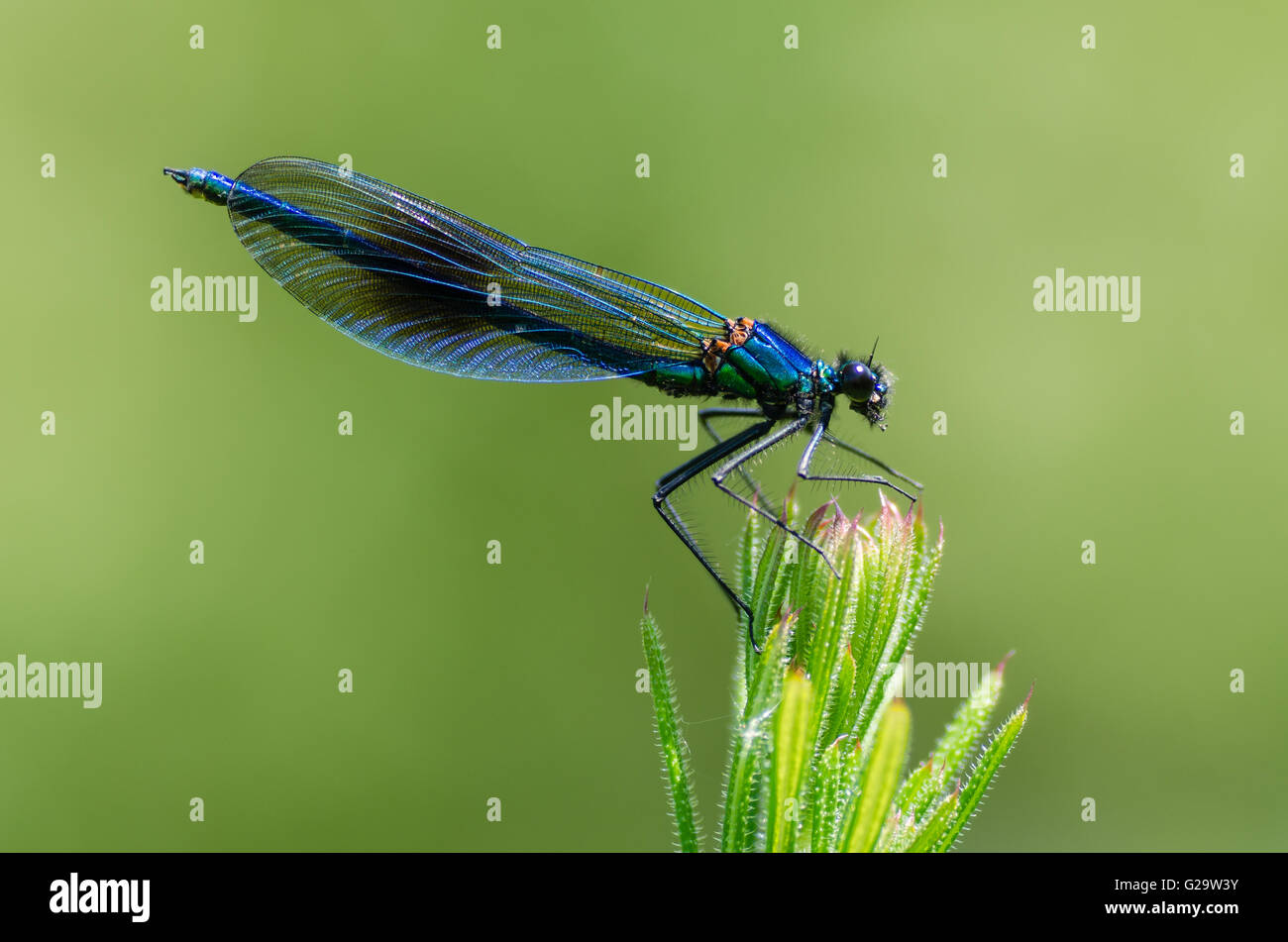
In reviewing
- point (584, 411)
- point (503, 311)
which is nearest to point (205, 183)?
point (503, 311)

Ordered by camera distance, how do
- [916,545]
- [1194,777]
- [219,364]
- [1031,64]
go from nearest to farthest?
[916,545], [1194,777], [219,364], [1031,64]

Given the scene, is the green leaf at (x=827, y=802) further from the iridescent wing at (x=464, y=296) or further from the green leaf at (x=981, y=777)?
the iridescent wing at (x=464, y=296)

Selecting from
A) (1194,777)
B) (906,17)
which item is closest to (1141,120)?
(906,17)

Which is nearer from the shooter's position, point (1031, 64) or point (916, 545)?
point (916, 545)

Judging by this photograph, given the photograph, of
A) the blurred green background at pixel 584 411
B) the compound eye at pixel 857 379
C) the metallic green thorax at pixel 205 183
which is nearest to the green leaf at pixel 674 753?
the compound eye at pixel 857 379

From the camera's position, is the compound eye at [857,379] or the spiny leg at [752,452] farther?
the compound eye at [857,379]

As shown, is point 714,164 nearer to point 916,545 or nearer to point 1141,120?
point 1141,120
